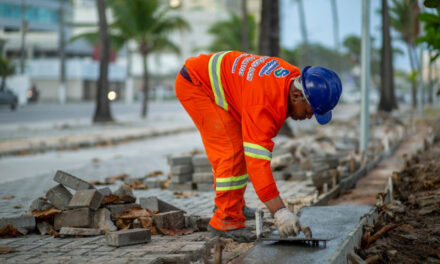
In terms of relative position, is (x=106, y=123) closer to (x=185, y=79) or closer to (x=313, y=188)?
(x=313, y=188)

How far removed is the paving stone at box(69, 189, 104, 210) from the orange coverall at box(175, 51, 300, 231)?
1.00m

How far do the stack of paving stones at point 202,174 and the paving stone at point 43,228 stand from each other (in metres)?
2.59

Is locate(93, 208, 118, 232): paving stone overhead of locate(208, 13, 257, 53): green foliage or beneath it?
beneath

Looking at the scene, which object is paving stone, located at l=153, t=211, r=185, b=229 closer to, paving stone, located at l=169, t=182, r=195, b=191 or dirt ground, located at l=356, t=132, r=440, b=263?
dirt ground, located at l=356, t=132, r=440, b=263

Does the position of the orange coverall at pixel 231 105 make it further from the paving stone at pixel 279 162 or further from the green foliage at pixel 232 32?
the green foliage at pixel 232 32

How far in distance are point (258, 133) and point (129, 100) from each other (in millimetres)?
55742

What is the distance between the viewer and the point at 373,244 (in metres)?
4.35

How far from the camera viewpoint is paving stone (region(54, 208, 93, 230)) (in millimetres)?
4781

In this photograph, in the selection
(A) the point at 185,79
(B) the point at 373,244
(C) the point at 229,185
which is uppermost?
(A) the point at 185,79

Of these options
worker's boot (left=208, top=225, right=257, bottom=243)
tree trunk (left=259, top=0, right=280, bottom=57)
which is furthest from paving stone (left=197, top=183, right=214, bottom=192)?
tree trunk (left=259, top=0, right=280, bottom=57)

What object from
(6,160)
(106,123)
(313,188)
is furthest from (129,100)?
(313,188)

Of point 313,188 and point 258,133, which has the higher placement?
point 258,133

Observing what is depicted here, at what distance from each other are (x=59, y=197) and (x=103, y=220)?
50 cm

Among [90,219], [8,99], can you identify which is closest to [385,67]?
[8,99]
